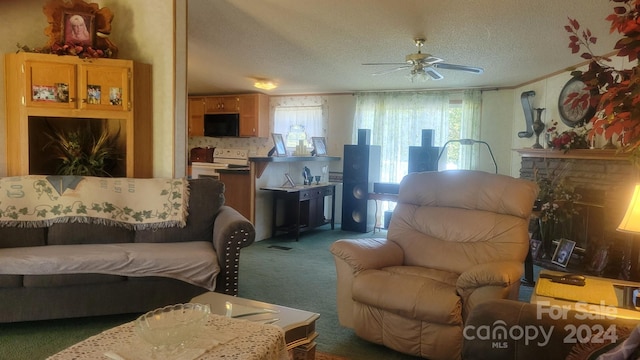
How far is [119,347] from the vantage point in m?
1.40

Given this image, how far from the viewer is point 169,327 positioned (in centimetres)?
143

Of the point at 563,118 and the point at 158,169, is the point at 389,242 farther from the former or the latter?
the point at 563,118

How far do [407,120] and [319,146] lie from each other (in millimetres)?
1348

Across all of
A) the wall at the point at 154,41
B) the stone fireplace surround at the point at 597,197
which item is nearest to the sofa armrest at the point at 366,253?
the wall at the point at 154,41

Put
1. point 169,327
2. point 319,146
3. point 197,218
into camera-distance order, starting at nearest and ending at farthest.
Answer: point 169,327, point 197,218, point 319,146

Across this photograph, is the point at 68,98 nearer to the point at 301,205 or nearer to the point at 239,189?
the point at 239,189

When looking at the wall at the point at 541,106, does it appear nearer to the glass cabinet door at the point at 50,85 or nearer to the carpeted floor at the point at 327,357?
the carpeted floor at the point at 327,357

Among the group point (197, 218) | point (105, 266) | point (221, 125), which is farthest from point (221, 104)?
point (105, 266)

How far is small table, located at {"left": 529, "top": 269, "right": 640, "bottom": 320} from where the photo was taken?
69.2 inches

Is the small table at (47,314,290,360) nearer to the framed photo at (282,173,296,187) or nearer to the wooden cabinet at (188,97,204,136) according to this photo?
the framed photo at (282,173,296,187)

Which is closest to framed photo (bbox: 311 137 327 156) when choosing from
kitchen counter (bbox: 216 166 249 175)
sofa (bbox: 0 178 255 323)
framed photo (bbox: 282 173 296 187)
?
framed photo (bbox: 282 173 296 187)

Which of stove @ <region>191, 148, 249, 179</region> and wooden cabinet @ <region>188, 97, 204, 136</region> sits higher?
wooden cabinet @ <region>188, 97, 204, 136</region>

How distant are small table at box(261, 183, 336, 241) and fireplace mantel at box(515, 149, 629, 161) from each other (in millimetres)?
2598

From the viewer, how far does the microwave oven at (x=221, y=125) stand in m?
7.11
